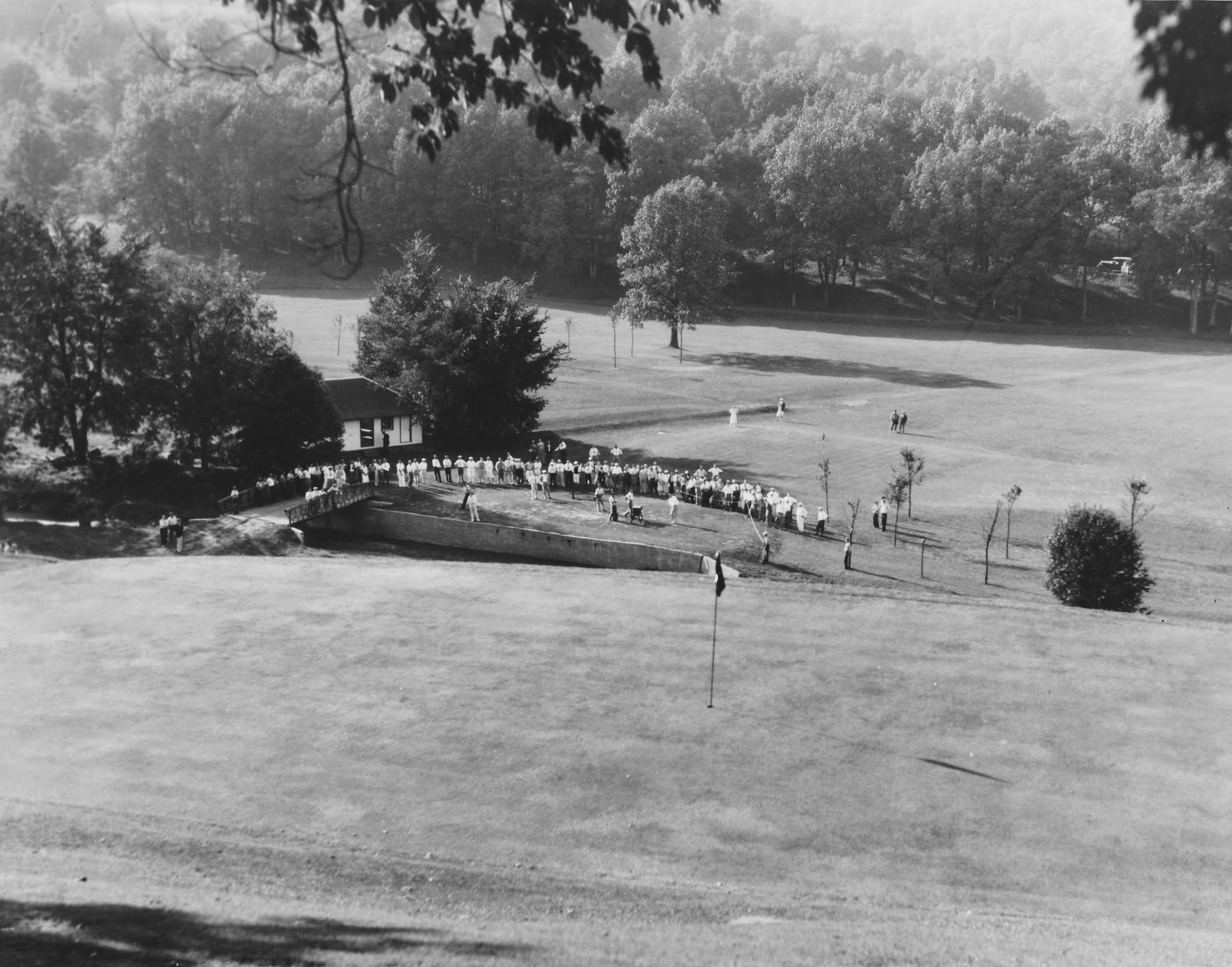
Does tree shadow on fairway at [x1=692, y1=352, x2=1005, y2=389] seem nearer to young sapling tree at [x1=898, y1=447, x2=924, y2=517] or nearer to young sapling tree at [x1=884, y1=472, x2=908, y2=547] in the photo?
young sapling tree at [x1=898, y1=447, x2=924, y2=517]

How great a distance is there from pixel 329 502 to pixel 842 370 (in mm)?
42811

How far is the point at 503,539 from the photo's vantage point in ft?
137

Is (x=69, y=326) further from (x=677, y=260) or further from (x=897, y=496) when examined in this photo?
(x=677, y=260)

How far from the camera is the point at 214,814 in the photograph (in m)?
16.9

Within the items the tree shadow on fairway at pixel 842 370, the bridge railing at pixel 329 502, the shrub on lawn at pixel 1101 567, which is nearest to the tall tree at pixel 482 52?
the shrub on lawn at pixel 1101 567

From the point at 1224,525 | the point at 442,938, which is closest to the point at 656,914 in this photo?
the point at 442,938

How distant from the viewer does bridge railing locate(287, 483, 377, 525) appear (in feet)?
141

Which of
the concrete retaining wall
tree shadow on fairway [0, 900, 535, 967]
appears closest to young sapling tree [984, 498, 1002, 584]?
the concrete retaining wall

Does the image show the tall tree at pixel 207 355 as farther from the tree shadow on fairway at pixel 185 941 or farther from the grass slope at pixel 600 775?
the tree shadow on fairway at pixel 185 941

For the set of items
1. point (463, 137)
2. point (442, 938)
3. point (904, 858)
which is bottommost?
point (904, 858)

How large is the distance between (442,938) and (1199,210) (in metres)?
91.3

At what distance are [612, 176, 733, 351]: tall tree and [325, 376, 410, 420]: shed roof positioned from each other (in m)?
26.1

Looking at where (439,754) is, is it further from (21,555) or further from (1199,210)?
(1199,210)

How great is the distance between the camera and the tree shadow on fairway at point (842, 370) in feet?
239
